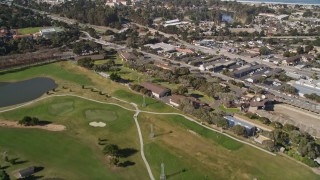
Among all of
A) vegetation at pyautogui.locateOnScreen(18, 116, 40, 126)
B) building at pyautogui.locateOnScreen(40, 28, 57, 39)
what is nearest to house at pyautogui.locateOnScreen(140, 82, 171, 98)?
vegetation at pyautogui.locateOnScreen(18, 116, 40, 126)

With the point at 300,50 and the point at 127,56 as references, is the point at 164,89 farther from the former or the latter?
the point at 300,50

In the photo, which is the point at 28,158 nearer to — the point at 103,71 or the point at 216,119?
the point at 216,119

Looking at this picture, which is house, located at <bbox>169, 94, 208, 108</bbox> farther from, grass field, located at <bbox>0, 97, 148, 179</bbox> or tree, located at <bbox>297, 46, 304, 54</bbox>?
tree, located at <bbox>297, 46, 304, 54</bbox>

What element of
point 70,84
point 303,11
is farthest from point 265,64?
point 303,11

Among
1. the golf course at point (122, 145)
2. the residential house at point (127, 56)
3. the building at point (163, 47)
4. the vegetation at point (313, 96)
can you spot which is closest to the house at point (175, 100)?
the golf course at point (122, 145)

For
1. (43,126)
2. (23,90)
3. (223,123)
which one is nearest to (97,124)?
(43,126)

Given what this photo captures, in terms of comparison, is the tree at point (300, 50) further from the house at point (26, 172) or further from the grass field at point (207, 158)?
the house at point (26, 172)
